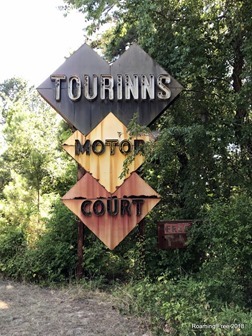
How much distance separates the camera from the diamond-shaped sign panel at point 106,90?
7.73 metres

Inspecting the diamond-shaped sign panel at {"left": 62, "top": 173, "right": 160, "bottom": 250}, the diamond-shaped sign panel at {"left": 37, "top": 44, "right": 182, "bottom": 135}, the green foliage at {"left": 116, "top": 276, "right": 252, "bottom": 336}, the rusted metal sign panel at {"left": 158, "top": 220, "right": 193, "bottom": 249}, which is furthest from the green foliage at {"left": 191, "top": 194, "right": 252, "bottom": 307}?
the diamond-shaped sign panel at {"left": 37, "top": 44, "right": 182, "bottom": 135}

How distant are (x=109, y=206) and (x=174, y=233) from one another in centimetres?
134

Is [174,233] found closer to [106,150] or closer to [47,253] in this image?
[106,150]

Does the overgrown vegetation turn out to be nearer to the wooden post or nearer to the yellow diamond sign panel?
the wooden post

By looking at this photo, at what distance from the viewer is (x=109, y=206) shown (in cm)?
753

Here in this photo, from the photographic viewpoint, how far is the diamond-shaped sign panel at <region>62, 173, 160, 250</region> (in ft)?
24.7

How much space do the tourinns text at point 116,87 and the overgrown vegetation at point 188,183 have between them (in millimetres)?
477

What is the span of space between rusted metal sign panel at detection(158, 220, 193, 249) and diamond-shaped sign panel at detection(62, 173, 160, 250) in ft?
1.59

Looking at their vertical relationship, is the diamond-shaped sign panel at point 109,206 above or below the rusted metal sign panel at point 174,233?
above

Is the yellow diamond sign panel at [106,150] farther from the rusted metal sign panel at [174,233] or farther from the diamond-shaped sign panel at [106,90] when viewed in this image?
the rusted metal sign panel at [174,233]

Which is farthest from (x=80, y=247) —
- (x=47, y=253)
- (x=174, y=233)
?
(x=174, y=233)

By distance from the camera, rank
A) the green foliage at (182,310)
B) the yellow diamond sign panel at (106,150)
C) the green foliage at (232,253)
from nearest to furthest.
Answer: the green foliage at (182,310), the green foliage at (232,253), the yellow diamond sign panel at (106,150)

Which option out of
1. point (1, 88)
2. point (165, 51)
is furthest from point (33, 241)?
point (1, 88)

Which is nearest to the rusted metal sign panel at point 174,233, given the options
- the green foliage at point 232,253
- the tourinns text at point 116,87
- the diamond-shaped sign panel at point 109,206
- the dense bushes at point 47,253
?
the diamond-shaped sign panel at point 109,206
